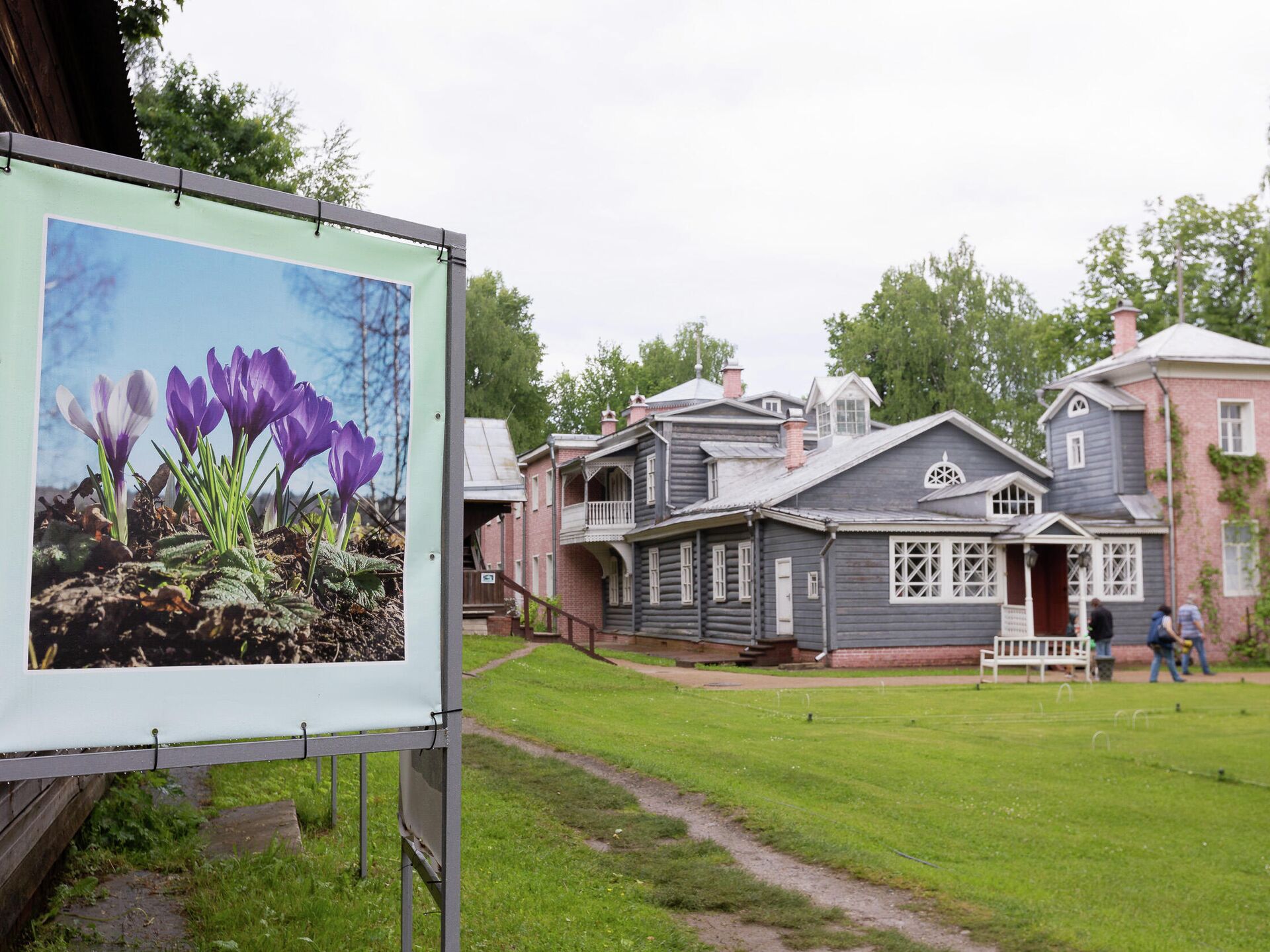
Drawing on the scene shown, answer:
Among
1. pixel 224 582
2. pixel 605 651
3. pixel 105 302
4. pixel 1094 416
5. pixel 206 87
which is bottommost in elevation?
pixel 605 651

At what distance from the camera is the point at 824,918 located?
233 inches

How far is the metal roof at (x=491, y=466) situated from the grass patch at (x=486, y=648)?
2918 mm

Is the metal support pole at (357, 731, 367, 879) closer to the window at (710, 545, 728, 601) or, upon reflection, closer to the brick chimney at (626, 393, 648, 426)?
the window at (710, 545, 728, 601)

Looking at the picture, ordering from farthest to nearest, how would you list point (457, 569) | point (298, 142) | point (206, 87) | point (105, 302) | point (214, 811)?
point (298, 142), point (206, 87), point (214, 811), point (457, 569), point (105, 302)

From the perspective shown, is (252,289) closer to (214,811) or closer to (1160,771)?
(214,811)

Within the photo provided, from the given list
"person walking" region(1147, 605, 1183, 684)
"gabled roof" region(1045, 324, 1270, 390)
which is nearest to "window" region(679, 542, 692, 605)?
"gabled roof" region(1045, 324, 1270, 390)

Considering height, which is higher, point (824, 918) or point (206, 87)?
point (206, 87)

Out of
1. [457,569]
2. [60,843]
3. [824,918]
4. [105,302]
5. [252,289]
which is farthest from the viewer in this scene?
[60,843]

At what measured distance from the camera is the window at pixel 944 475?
27797 millimetres

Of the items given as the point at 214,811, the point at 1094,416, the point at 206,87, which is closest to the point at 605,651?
the point at 1094,416

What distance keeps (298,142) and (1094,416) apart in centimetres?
2060

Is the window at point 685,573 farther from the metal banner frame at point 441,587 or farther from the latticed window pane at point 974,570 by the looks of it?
the metal banner frame at point 441,587

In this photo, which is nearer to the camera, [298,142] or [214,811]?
[214,811]

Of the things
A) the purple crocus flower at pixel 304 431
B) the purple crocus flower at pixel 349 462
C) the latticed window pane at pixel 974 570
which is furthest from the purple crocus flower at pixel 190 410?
the latticed window pane at pixel 974 570
